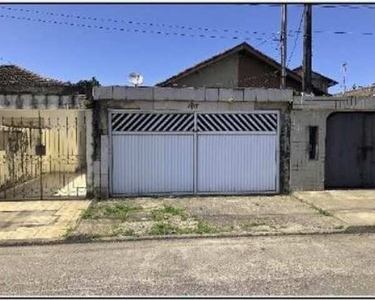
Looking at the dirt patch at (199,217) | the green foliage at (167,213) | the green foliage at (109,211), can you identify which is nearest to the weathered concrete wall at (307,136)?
the dirt patch at (199,217)

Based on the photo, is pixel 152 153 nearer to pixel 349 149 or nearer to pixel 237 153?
pixel 237 153

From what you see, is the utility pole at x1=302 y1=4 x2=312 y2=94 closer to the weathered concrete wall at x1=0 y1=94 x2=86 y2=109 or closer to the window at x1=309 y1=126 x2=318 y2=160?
the window at x1=309 y1=126 x2=318 y2=160

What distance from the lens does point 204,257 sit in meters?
6.80

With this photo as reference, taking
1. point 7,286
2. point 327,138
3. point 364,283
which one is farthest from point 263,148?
point 7,286

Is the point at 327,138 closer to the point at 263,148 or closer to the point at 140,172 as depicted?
the point at 263,148

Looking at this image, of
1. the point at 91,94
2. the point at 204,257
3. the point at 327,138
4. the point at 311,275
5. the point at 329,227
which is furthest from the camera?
the point at 327,138

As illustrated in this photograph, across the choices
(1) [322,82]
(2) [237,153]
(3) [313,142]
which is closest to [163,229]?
(2) [237,153]

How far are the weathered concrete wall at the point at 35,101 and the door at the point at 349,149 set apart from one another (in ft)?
22.2

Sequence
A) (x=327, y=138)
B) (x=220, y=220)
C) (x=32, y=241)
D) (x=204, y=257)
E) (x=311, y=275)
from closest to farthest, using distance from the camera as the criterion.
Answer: (x=311, y=275)
(x=204, y=257)
(x=32, y=241)
(x=220, y=220)
(x=327, y=138)

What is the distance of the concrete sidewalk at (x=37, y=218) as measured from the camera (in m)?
8.10

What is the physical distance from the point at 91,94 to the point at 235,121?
377 centimetres

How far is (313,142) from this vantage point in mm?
12891

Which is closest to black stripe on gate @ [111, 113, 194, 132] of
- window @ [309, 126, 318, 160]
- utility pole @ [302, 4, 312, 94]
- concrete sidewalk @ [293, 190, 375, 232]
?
window @ [309, 126, 318, 160]

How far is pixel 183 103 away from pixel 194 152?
130cm
